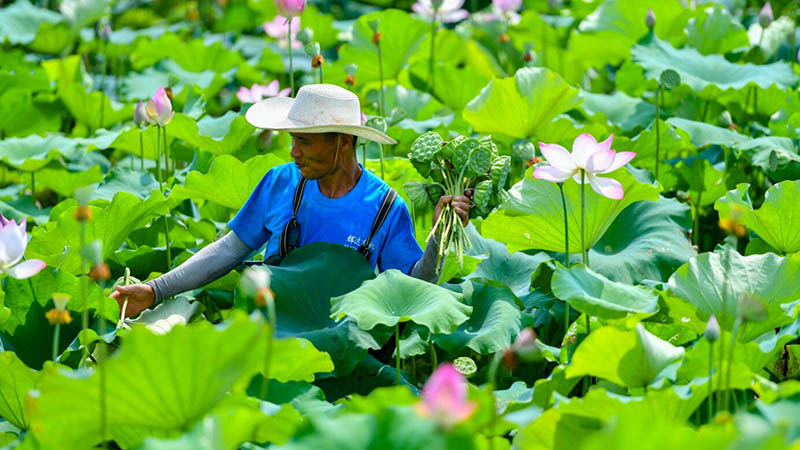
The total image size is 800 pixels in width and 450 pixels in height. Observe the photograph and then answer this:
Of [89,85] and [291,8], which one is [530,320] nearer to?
[291,8]

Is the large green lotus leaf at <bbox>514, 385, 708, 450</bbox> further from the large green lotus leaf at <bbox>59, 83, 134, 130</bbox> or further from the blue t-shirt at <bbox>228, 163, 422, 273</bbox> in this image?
the large green lotus leaf at <bbox>59, 83, 134, 130</bbox>

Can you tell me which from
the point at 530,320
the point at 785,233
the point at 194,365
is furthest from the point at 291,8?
the point at 194,365

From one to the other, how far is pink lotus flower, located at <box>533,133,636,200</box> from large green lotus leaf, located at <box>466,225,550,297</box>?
0.55 meters

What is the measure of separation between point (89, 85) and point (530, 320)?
2.79 metres

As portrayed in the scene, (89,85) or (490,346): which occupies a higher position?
(490,346)

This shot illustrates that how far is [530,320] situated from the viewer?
7.64 ft

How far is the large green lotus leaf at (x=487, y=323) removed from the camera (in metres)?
2.18

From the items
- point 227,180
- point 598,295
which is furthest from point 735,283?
point 227,180

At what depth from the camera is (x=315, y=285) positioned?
225 cm

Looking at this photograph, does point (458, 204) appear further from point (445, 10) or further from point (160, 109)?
point (445, 10)

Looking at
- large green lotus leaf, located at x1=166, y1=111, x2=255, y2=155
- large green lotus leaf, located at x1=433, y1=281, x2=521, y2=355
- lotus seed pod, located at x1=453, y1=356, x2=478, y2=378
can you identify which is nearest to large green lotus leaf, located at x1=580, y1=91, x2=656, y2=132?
large green lotus leaf, located at x1=166, y1=111, x2=255, y2=155

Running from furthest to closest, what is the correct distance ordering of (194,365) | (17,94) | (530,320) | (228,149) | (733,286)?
(17,94) < (228,149) < (530,320) < (733,286) < (194,365)

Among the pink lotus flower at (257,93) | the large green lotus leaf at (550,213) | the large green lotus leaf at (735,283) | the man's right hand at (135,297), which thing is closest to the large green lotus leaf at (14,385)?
the man's right hand at (135,297)

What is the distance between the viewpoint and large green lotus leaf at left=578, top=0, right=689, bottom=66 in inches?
167
